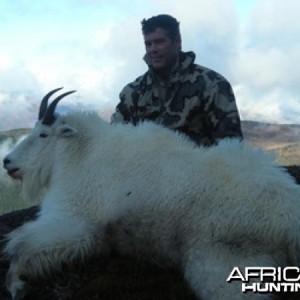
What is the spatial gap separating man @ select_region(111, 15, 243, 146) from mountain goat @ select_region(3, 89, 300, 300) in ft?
3.30

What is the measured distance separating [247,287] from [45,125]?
251 centimetres

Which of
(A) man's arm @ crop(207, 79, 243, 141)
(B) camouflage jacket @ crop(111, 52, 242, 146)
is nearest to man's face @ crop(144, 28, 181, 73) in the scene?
(B) camouflage jacket @ crop(111, 52, 242, 146)

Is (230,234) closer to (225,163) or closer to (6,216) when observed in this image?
(225,163)

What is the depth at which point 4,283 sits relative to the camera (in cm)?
521

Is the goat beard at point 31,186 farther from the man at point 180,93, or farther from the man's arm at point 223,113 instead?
the man's arm at point 223,113

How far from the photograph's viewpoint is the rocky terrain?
4.70 meters

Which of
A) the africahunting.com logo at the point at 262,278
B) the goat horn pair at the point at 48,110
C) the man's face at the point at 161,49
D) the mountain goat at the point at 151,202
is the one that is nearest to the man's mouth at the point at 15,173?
the mountain goat at the point at 151,202

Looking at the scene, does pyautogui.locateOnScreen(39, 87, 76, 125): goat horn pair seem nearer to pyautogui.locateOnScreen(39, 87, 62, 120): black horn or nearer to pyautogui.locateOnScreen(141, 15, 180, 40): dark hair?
pyautogui.locateOnScreen(39, 87, 62, 120): black horn

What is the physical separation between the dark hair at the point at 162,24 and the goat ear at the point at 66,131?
1410 millimetres

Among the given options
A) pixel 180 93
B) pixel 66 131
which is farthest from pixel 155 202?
pixel 180 93

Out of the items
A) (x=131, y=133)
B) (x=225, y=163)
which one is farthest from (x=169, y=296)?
(x=131, y=133)

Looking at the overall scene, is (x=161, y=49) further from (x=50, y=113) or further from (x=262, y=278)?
(x=262, y=278)

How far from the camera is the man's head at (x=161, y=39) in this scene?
20.1ft

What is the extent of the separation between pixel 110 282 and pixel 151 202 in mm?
749
